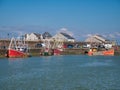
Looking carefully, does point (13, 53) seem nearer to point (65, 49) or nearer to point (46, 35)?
point (65, 49)

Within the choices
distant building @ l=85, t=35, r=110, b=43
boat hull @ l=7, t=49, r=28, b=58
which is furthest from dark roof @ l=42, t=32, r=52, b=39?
boat hull @ l=7, t=49, r=28, b=58

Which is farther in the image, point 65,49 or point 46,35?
point 46,35

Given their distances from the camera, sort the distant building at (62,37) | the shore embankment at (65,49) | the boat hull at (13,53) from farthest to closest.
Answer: the distant building at (62,37), the shore embankment at (65,49), the boat hull at (13,53)

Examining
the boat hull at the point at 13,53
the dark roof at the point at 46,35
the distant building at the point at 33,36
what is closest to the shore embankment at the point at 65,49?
the boat hull at the point at 13,53

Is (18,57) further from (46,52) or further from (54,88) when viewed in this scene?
(54,88)

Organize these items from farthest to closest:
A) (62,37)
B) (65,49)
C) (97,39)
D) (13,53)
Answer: (97,39)
(62,37)
(65,49)
(13,53)

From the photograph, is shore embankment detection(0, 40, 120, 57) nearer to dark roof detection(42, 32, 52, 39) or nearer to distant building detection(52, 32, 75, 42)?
distant building detection(52, 32, 75, 42)

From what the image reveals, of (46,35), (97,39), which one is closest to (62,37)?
(46,35)

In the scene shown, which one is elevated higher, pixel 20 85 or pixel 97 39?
pixel 97 39

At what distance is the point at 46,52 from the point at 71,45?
2777cm

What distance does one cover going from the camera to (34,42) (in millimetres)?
107125

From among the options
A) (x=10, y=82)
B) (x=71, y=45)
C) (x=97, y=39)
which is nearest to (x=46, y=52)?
(x=71, y=45)

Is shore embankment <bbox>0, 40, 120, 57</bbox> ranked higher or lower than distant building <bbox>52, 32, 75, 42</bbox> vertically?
lower

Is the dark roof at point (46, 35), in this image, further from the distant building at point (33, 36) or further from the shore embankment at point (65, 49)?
the shore embankment at point (65, 49)
